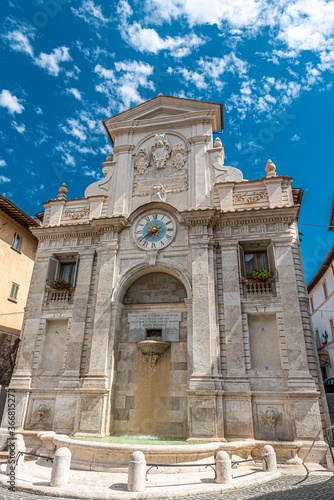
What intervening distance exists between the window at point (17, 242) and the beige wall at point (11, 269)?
222 mm

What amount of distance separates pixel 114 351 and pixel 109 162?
10112 mm

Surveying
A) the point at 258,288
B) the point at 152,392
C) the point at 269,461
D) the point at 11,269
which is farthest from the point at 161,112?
the point at 269,461

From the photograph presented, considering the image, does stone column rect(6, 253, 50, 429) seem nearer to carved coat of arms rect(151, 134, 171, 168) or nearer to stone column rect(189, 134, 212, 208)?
carved coat of arms rect(151, 134, 171, 168)

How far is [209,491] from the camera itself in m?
8.53

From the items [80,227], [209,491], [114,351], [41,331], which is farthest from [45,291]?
[209,491]

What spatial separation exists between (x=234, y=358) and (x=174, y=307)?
360 centimetres

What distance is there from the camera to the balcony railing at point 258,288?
14898 mm

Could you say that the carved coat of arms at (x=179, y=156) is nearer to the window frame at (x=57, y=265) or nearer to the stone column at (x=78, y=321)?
the stone column at (x=78, y=321)

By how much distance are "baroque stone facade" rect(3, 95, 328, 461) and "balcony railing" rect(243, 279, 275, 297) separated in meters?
0.06

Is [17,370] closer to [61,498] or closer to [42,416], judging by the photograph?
[42,416]

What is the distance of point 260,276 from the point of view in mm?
14945

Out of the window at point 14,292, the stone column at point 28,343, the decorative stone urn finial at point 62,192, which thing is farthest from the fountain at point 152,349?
the window at point 14,292

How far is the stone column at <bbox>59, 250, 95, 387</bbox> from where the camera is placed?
1496cm

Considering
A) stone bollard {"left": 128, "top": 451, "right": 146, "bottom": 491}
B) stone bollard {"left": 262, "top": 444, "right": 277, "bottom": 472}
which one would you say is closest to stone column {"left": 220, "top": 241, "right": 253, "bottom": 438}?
stone bollard {"left": 262, "top": 444, "right": 277, "bottom": 472}
